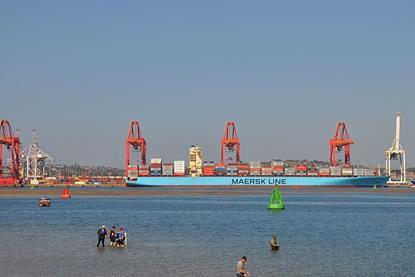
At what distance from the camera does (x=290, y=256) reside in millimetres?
49938

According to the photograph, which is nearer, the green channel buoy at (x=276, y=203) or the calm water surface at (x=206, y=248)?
the calm water surface at (x=206, y=248)

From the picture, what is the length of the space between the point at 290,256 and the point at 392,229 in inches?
1091

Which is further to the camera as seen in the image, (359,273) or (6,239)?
(6,239)

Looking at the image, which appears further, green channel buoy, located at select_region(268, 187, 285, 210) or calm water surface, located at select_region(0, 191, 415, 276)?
green channel buoy, located at select_region(268, 187, 285, 210)

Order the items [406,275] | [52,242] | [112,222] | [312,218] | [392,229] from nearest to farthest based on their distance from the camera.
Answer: [406,275] → [52,242] → [392,229] → [112,222] → [312,218]

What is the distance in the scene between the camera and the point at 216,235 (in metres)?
64.8

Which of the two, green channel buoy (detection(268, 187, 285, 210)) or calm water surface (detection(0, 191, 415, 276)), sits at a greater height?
green channel buoy (detection(268, 187, 285, 210))

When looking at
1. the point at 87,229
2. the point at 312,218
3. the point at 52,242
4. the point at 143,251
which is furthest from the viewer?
the point at 312,218

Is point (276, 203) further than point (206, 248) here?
Yes

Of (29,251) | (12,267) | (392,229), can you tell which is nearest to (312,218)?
(392,229)

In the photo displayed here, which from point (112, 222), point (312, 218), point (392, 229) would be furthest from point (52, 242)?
point (312, 218)

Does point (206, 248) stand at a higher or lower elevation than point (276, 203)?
lower

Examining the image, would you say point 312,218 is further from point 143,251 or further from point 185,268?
point 185,268

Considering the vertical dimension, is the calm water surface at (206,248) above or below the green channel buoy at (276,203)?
below
